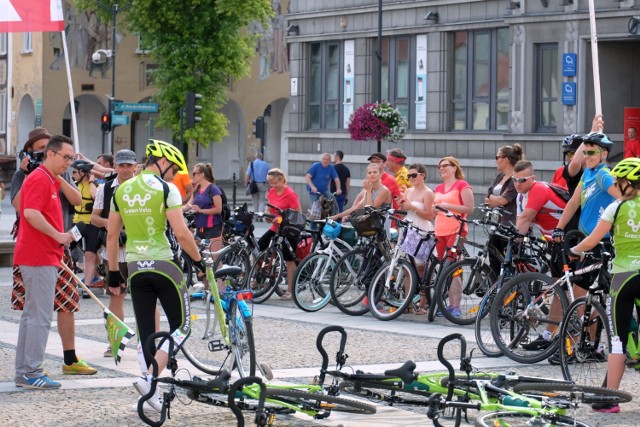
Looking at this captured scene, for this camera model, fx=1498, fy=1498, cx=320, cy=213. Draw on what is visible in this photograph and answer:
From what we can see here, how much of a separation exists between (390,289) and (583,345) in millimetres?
5084

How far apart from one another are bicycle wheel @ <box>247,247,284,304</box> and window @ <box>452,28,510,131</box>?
53.5 feet

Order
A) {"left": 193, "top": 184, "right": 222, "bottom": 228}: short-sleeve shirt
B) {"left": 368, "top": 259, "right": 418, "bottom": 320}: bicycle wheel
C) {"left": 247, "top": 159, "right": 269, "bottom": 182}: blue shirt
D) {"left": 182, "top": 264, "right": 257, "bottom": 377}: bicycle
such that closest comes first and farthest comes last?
{"left": 182, "top": 264, "right": 257, "bottom": 377}: bicycle → {"left": 368, "top": 259, "right": 418, "bottom": 320}: bicycle wheel → {"left": 193, "top": 184, "right": 222, "bottom": 228}: short-sleeve shirt → {"left": 247, "top": 159, "right": 269, "bottom": 182}: blue shirt

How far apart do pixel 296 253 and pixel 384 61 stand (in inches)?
777

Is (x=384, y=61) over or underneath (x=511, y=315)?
over

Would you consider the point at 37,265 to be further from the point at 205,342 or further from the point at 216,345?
the point at 205,342

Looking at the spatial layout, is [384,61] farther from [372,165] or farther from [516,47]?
[372,165]

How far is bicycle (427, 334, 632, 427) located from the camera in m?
8.38

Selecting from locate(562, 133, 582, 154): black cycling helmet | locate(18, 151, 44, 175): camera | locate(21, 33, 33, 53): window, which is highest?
locate(21, 33, 33, 53): window

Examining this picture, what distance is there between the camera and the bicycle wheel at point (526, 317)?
12.4 metres

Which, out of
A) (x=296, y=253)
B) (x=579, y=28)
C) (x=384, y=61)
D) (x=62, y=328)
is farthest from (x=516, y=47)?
(x=62, y=328)

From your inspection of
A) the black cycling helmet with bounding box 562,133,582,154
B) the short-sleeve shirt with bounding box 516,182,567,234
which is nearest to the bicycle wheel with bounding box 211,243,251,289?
the short-sleeve shirt with bounding box 516,182,567,234

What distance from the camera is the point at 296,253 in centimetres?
1847

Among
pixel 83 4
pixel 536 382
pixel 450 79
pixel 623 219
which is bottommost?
pixel 536 382

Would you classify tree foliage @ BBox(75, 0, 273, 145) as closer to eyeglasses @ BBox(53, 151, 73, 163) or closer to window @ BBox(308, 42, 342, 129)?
window @ BBox(308, 42, 342, 129)
